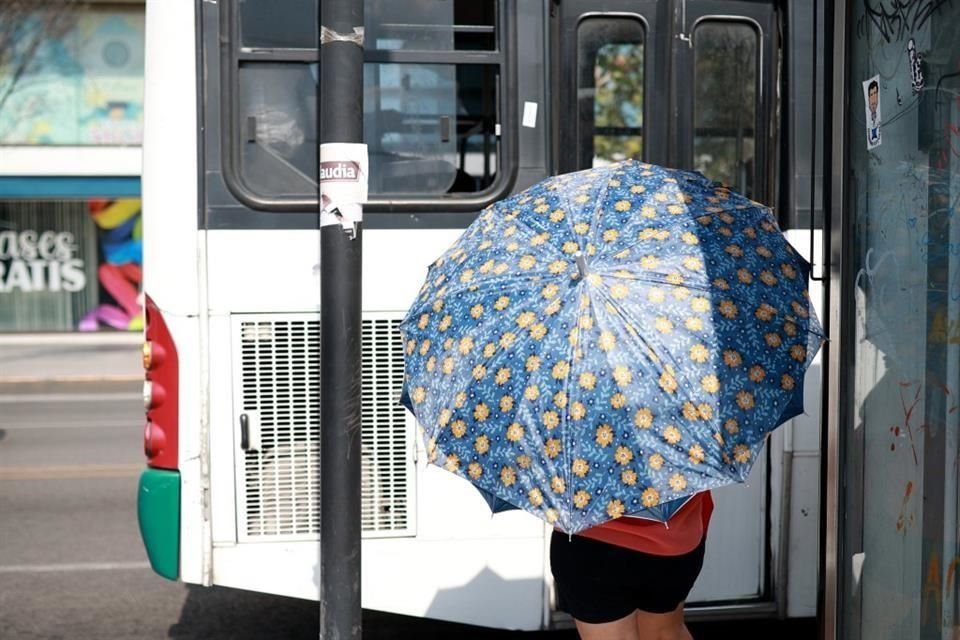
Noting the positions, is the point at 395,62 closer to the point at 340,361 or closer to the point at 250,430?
the point at 340,361

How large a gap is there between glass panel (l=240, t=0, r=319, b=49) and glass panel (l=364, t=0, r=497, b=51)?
228 mm

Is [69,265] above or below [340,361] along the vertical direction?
above

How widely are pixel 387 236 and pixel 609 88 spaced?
116 centimetres

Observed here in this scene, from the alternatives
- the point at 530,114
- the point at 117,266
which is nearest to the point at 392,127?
the point at 530,114

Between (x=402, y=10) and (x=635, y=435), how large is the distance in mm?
2491

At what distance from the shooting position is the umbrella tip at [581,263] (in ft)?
8.99

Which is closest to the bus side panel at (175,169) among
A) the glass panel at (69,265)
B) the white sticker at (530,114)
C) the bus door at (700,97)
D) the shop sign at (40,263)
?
the white sticker at (530,114)

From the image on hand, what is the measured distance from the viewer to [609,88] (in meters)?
4.79

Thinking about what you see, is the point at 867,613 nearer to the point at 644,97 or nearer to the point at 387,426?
the point at 387,426

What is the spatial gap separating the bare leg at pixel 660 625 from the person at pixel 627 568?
0.03 meters

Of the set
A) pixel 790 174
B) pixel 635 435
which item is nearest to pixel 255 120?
pixel 790 174

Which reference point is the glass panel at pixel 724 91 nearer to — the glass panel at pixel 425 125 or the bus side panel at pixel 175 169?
the glass panel at pixel 425 125

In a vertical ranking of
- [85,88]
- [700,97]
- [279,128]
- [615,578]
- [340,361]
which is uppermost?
[85,88]

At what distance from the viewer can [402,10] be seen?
4.52m
